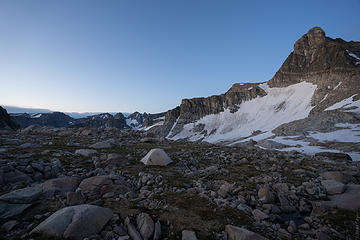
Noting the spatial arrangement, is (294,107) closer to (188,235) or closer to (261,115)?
(261,115)

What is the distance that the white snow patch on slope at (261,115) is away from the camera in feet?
356

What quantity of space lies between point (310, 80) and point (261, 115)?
4373 centimetres

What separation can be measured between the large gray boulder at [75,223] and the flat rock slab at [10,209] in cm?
179

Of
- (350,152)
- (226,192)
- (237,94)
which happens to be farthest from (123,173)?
(237,94)

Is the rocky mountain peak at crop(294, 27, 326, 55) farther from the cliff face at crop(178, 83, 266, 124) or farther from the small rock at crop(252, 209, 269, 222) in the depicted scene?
the small rock at crop(252, 209, 269, 222)

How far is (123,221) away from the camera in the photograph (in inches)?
217

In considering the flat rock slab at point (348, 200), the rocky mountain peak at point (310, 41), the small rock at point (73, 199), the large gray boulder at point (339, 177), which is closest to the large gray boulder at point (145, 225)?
the small rock at point (73, 199)

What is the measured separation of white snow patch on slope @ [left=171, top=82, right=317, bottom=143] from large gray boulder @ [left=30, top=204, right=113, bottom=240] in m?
104

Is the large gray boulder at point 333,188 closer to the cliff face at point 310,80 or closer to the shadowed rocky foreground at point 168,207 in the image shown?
the shadowed rocky foreground at point 168,207

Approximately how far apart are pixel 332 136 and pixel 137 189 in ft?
206

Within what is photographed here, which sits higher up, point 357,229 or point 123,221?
point 357,229

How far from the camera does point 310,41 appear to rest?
132m

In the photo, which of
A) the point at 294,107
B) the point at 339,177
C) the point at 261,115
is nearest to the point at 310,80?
the point at 294,107

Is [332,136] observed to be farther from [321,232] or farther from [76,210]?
[76,210]
